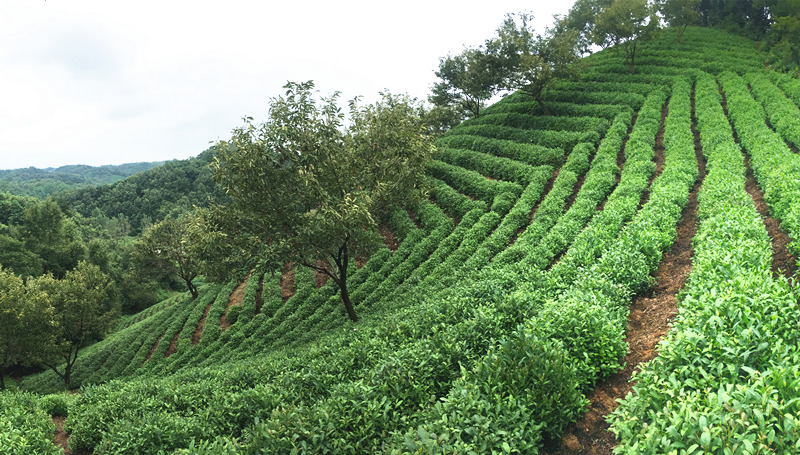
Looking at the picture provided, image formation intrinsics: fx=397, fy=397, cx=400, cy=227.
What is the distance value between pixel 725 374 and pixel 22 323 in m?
32.4

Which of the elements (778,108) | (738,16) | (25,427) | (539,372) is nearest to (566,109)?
(778,108)

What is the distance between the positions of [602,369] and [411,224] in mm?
20825

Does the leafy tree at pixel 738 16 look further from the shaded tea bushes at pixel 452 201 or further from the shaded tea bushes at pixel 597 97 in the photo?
the shaded tea bushes at pixel 452 201

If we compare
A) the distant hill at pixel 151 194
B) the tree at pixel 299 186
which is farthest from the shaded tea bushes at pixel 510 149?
the distant hill at pixel 151 194

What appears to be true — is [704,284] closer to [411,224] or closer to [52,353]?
[411,224]

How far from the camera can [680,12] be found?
5156 cm

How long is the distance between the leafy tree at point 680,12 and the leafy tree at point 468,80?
26.0m

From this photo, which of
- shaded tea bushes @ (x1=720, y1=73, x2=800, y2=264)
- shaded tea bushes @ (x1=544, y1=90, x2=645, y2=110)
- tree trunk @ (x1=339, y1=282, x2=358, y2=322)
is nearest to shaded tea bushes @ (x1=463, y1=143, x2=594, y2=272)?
tree trunk @ (x1=339, y1=282, x2=358, y2=322)

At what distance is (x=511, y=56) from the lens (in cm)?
3609

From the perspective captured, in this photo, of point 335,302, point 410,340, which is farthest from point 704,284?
point 335,302

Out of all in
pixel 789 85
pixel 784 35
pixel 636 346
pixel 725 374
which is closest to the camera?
pixel 725 374

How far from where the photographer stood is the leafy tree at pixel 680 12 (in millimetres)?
49344

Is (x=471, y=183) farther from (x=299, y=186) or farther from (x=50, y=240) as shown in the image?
(x=50, y=240)

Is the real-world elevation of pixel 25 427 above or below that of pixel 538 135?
below
